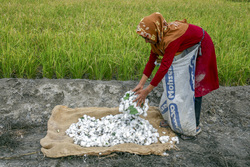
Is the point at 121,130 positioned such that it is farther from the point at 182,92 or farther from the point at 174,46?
the point at 174,46

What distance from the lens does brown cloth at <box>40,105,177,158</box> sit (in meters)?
1.91

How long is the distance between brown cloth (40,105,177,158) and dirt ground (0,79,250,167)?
0.17 feet

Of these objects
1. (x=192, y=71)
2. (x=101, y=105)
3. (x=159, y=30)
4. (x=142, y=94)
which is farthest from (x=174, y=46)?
(x=101, y=105)

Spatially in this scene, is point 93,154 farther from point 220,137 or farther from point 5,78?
point 5,78

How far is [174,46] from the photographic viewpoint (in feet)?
5.83

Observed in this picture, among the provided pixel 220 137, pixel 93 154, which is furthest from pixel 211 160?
pixel 93 154

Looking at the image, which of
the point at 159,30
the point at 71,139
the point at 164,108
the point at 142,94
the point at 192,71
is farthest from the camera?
the point at 164,108

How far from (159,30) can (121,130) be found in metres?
1.01

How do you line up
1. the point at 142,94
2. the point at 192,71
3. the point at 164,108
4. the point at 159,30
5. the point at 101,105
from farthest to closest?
the point at 101,105 < the point at 164,108 < the point at 192,71 < the point at 142,94 < the point at 159,30

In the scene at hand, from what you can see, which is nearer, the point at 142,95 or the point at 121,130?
the point at 142,95

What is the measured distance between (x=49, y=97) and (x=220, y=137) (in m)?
1.95

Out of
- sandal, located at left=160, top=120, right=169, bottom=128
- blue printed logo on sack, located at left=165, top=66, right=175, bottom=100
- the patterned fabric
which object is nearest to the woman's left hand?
the patterned fabric

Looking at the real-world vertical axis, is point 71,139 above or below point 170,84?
below

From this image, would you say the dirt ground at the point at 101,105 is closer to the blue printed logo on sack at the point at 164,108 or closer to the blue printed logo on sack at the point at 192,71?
the blue printed logo on sack at the point at 164,108
